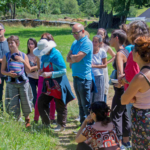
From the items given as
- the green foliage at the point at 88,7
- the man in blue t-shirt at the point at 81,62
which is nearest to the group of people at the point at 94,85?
the man in blue t-shirt at the point at 81,62

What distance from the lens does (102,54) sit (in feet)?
15.4

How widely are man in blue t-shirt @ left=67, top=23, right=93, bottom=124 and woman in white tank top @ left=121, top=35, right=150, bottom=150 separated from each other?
4.87ft

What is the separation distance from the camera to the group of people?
7.90 feet

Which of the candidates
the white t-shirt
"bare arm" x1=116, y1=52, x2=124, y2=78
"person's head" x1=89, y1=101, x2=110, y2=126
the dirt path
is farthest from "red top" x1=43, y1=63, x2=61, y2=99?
"person's head" x1=89, y1=101, x2=110, y2=126

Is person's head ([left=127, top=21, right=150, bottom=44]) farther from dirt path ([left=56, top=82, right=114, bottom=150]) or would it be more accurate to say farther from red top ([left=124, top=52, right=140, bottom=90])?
dirt path ([left=56, top=82, right=114, bottom=150])

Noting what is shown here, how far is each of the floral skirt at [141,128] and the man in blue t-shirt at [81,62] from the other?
4.87ft

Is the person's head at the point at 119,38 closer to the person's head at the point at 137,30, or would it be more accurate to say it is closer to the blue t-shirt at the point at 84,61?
the blue t-shirt at the point at 84,61

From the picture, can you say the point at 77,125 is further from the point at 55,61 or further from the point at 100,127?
the point at 100,127

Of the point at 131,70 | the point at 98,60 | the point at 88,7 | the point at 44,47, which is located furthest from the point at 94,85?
the point at 88,7

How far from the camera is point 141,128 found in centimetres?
241

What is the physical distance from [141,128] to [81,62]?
1.79m

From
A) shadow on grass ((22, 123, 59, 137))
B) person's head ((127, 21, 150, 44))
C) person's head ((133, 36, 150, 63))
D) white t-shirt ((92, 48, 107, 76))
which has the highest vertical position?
person's head ((127, 21, 150, 44))

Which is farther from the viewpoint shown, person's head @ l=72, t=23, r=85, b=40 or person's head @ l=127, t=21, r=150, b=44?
person's head @ l=72, t=23, r=85, b=40

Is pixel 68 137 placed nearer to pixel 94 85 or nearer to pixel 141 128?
pixel 94 85
